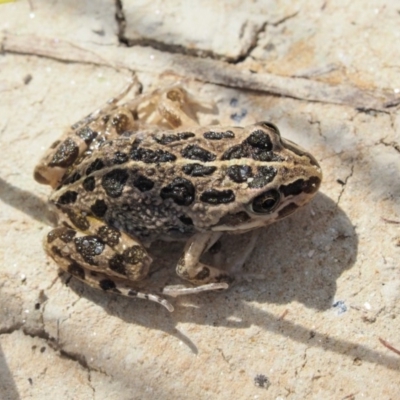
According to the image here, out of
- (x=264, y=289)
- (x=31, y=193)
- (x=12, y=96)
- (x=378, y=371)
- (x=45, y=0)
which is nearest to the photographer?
(x=378, y=371)

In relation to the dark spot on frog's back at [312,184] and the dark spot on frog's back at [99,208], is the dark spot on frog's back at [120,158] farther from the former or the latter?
the dark spot on frog's back at [312,184]

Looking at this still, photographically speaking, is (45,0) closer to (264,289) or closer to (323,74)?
(323,74)

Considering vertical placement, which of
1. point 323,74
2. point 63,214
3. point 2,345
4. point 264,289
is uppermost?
point 323,74

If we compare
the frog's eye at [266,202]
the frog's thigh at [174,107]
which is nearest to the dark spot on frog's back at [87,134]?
the frog's thigh at [174,107]

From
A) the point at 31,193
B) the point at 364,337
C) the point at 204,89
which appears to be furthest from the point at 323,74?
the point at 31,193

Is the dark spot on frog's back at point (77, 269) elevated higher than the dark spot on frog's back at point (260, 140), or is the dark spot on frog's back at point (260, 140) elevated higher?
the dark spot on frog's back at point (260, 140)

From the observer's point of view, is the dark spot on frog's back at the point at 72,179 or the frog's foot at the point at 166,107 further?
the frog's foot at the point at 166,107
